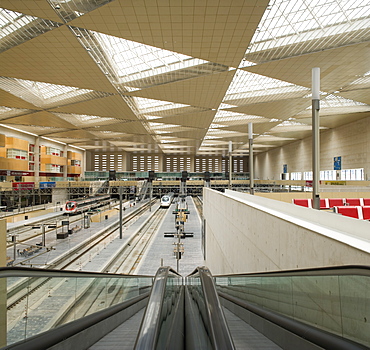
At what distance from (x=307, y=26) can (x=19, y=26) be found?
38.5 feet

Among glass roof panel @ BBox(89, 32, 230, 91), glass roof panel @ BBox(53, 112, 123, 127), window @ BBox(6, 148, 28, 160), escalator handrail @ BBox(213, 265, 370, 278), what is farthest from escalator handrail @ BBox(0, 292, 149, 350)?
window @ BBox(6, 148, 28, 160)

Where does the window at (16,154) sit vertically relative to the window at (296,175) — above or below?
above

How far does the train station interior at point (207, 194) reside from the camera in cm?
225

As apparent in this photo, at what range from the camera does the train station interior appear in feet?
7.39

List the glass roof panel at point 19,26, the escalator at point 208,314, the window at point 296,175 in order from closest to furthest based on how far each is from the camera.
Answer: the escalator at point 208,314
the glass roof panel at point 19,26
the window at point 296,175

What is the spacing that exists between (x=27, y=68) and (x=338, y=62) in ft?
53.8

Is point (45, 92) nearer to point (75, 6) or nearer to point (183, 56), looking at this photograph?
point (183, 56)

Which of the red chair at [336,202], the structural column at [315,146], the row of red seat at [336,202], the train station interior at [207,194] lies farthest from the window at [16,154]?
the structural column at [315,146]

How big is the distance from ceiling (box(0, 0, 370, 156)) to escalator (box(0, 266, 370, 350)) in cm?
895

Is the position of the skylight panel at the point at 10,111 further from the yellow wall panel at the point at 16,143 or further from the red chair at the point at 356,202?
the red chair at the point at 356,202

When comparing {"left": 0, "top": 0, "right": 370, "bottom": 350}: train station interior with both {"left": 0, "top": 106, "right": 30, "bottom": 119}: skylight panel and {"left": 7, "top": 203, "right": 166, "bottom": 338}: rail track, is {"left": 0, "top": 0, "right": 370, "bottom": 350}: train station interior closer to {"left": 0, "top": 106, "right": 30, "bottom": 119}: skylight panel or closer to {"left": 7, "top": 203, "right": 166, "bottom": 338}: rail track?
{"left": 7, "top": 203, "right": 166, "bottom": 338}: rail track

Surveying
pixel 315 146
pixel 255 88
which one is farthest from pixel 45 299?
pixel 255 88

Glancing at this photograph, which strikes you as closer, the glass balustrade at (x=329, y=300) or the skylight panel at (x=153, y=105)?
the glass balustrade at (x=329, y=300)

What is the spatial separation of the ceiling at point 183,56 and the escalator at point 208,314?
8955 mm
